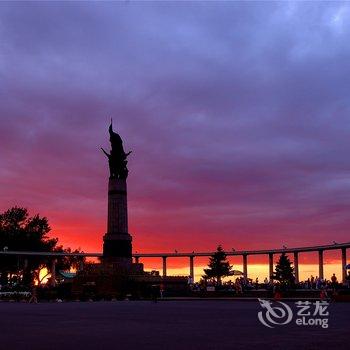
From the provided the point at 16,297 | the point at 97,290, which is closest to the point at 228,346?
the point at 97,290

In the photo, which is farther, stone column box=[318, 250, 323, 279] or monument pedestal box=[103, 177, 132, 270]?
stone column box=[318, 250, 323, 279]

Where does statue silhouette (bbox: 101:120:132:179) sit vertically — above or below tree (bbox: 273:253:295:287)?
above

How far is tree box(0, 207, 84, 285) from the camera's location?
9850 cm

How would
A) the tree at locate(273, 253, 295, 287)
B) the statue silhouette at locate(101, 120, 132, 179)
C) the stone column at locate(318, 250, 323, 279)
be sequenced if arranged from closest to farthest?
the statue silhouette at locate(101, 120, 132, 179)
the stone column at locate(318, 250, 323, 279)
the tree at locate(273, 253, 295, 287)

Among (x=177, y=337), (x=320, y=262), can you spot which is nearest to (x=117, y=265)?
(x=177, y=337)

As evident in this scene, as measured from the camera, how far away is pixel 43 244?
104 meters

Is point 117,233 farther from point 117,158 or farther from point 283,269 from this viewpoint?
point 283,269

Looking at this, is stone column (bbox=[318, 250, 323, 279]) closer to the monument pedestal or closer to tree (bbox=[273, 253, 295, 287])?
tree (bbox=[273, 253, 295, 287])

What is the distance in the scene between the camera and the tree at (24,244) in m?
98.5

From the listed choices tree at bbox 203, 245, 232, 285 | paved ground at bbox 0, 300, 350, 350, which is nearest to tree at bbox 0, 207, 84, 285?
tree at bbox 203, 245, 232, 285

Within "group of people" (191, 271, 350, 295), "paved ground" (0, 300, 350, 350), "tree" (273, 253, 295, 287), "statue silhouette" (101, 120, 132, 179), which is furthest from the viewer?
"tree" (273, 253, 295, 287)

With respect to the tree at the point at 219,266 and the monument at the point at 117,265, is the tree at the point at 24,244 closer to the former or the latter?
the tree at the point at 219,266

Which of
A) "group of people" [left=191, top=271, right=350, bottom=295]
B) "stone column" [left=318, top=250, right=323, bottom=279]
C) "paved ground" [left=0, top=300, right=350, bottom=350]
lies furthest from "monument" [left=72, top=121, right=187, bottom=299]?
"stone column" [left=318, top=250, right=323, bottom=279]

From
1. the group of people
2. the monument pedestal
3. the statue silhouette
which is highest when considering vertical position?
the statue silhouette
